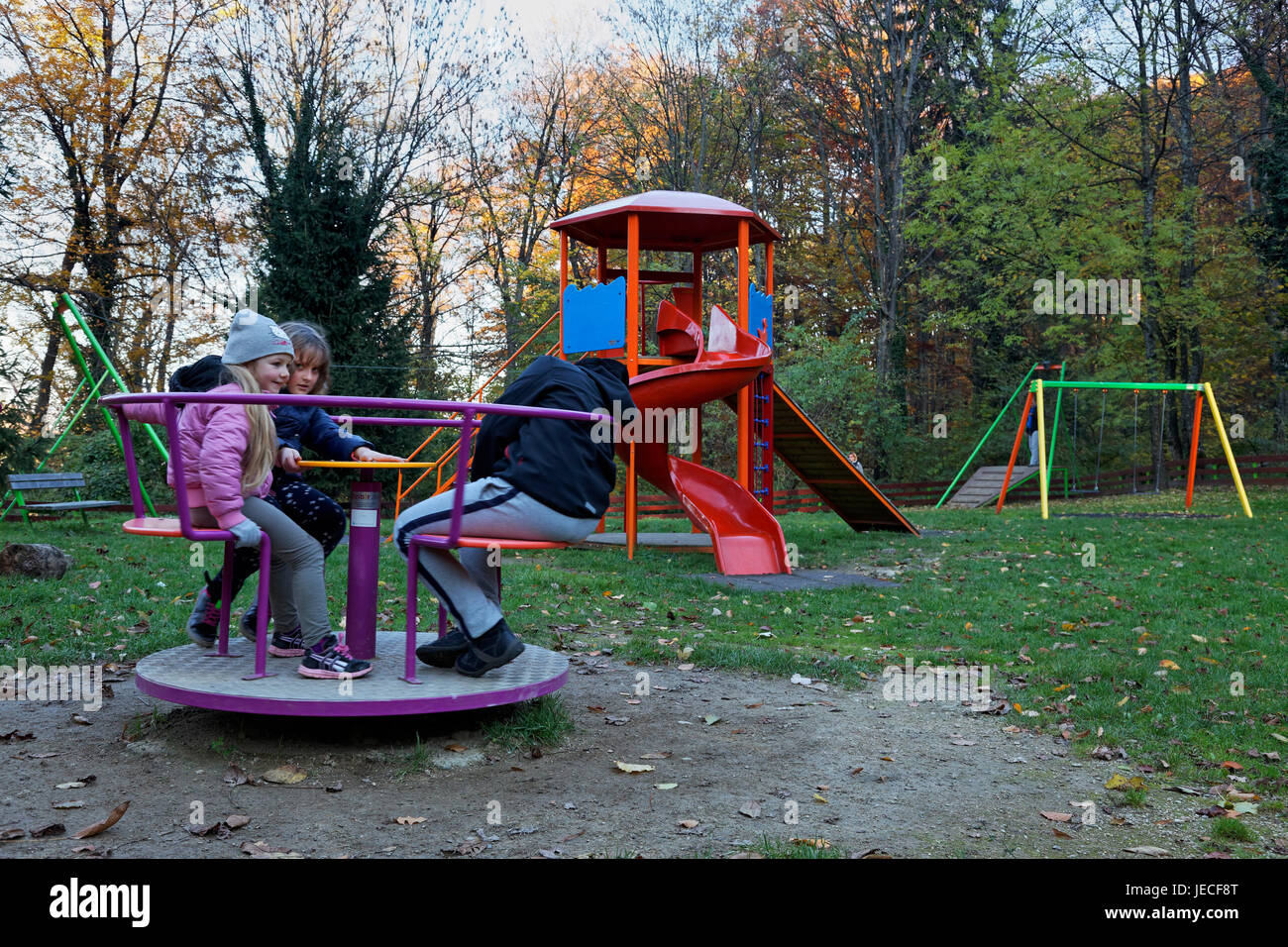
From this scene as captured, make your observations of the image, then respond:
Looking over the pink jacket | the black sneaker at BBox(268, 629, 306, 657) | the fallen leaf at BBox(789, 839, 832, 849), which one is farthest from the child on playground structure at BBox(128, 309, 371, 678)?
the fallen leaf at BBox(789, 839, 832, 849)

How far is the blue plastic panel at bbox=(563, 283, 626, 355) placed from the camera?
37.5ft

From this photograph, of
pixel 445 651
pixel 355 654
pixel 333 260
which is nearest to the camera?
pixel 445 651

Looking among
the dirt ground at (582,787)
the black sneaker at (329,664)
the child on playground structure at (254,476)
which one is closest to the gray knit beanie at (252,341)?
the child on playground structure at (254,476)

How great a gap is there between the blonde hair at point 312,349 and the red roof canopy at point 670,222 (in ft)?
24.1

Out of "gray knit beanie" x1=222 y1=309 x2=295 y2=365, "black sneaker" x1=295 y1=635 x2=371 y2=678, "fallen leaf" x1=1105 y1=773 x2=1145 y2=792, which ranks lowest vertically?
"fallen leaf" x1=1105 y1=773 x2=1145 y2=792

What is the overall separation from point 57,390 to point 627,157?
573 inches

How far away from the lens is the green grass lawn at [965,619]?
4.77 m

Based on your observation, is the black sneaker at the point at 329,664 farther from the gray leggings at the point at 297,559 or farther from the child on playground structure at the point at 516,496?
the child on playground structure at the point at 516,496

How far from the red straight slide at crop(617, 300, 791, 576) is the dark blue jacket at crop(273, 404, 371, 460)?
5755 millimetres

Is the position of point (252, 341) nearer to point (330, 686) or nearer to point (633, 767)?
point (330, 686)

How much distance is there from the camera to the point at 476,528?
3857 millimetres

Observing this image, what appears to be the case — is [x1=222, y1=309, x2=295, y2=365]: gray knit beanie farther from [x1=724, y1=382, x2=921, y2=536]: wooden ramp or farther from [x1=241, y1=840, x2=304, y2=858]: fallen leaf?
A: [x1=724, y1=382, x2=921, y2=536]: wooden ramp

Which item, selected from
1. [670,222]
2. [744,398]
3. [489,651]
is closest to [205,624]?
[489,651]

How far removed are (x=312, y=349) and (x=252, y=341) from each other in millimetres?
540
